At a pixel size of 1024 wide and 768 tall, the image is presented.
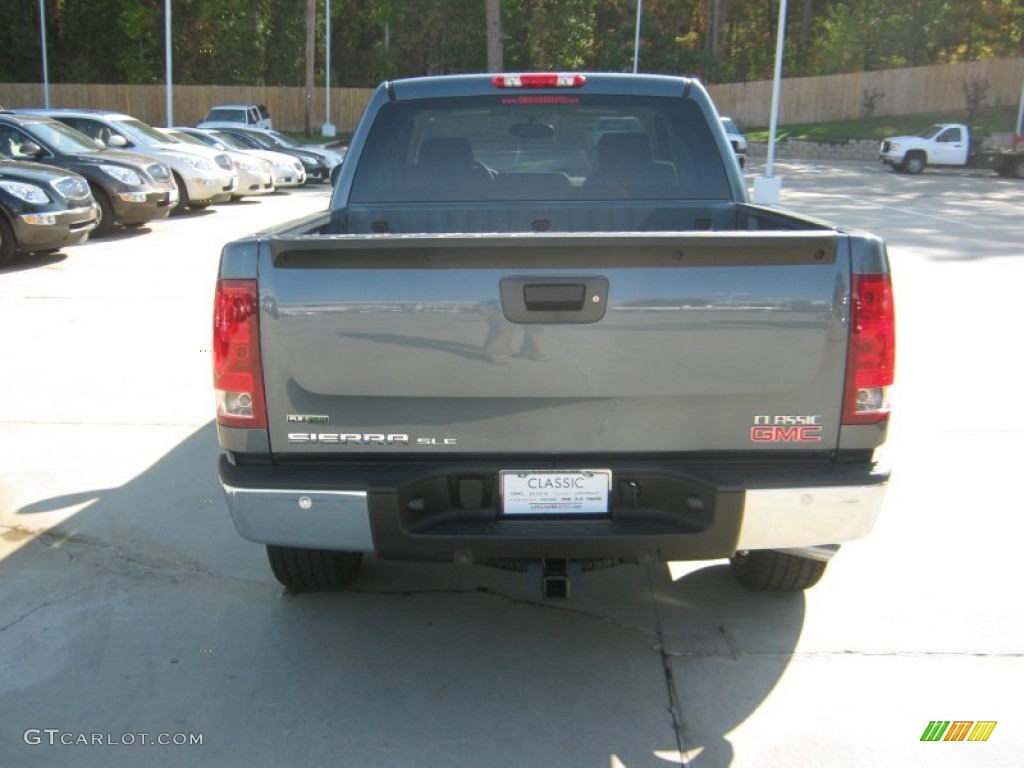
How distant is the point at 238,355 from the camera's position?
314 centimetres

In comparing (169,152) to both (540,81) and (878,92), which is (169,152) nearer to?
(540,81)

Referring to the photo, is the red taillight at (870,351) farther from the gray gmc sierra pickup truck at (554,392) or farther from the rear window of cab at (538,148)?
the rear window of cab at (538,148)

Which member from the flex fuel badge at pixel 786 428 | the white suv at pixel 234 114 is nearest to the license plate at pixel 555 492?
the flex fuel badge at pixel 786 428

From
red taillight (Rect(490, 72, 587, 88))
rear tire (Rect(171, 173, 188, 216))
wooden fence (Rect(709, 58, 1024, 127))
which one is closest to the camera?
red taillight (Rect(490, 72, 587, 88))

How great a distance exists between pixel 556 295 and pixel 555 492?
0.62 metres

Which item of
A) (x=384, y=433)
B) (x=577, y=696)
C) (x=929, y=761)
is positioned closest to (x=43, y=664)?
(x=384, y=433)

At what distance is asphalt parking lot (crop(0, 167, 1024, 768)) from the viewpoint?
321 cm

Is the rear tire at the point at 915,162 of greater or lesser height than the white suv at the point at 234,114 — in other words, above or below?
below

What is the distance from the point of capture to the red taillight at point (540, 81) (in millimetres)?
4871

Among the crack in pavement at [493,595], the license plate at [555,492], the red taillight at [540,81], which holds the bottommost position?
the crack in pavement at [493,595]

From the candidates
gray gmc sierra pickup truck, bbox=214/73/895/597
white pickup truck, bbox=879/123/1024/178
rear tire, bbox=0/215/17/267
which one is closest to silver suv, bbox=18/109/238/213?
rear tire, bbox=0/215/17/267

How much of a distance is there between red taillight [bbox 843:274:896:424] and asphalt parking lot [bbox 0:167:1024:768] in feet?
3.40

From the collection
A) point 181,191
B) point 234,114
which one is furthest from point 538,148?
point 234,114

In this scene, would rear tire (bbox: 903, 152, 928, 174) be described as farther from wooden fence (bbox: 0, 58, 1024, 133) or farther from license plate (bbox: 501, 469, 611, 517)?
license plate (bbox: 501, 469, 611, 517)
